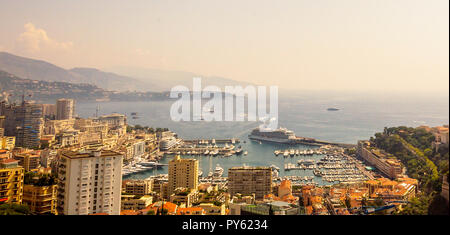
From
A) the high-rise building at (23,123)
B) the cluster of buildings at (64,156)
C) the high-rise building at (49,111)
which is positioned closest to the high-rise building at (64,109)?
the cluster of buildings at (64,156)

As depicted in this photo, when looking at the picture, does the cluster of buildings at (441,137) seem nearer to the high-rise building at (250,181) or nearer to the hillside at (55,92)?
the high-rise building at (250,181)

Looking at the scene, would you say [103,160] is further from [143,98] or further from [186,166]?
[143,98]

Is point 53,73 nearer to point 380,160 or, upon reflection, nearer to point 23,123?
point 23,123

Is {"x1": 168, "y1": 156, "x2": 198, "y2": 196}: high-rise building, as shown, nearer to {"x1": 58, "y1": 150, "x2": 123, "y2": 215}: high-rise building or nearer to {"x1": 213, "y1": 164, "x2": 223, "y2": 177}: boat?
{"x1": 213, "y1": 164, "x2": 223, "y2": 177}: boat

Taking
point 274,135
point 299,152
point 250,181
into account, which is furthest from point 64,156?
point 274,135

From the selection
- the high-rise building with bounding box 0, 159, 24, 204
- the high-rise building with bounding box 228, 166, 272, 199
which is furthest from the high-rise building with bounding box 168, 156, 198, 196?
the high-rise building with bounding box 0, 159, 24, 204

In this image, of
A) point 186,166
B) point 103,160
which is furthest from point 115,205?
point 186,166
